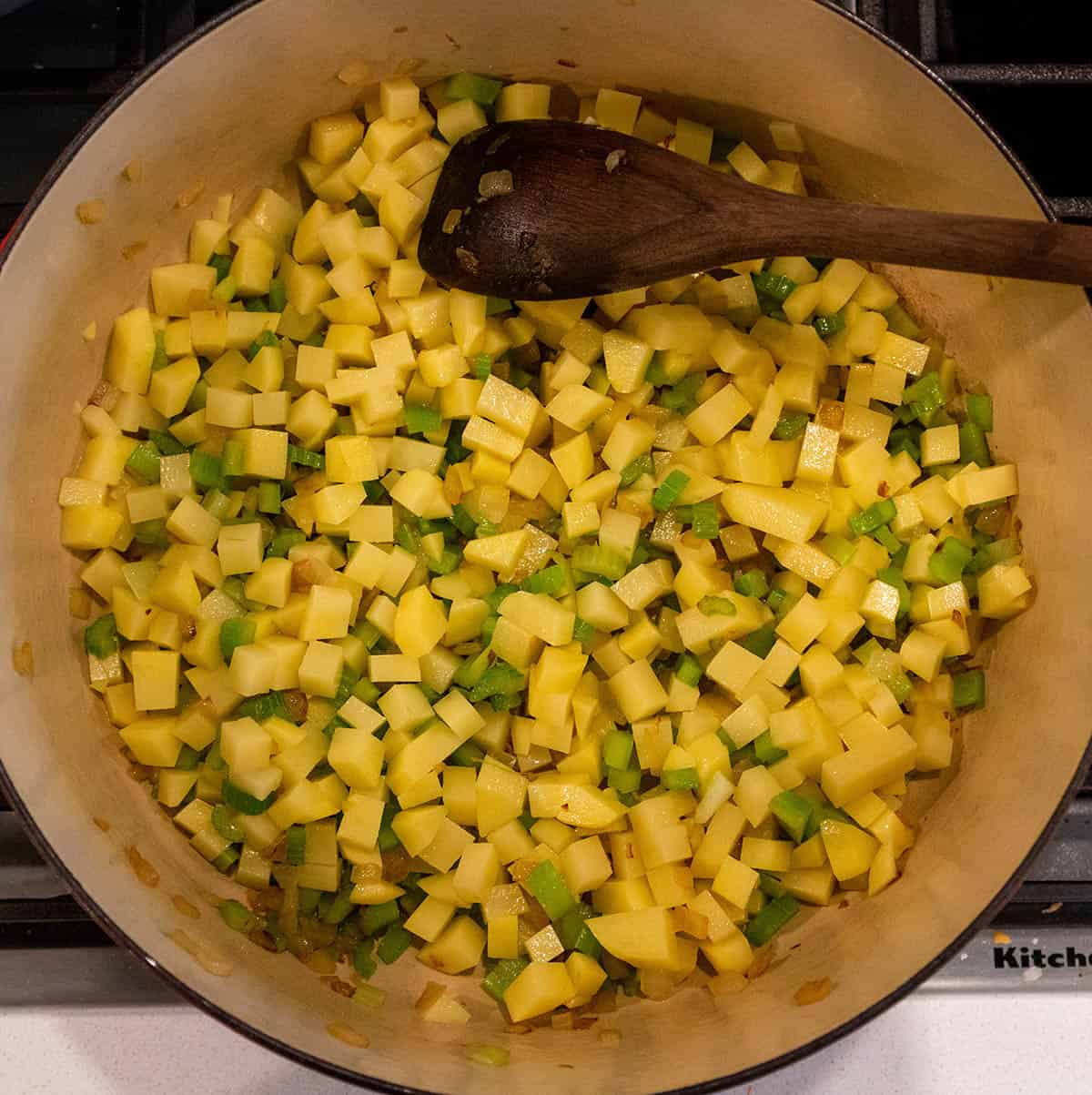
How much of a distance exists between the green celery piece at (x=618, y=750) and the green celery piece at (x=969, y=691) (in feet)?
1.51

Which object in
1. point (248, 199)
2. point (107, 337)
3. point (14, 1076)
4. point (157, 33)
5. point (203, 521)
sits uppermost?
point (157, 33)

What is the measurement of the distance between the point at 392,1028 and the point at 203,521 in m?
0.73

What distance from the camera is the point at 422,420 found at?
1.57 meters

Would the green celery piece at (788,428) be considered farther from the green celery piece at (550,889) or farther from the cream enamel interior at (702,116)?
the green celery piece at (550,889)

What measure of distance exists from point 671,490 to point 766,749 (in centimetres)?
38

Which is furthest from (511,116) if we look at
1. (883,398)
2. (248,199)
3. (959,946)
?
(959,946)

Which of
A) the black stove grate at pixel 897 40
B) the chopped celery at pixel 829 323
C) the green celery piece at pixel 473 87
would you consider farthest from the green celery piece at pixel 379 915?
the green celery piece at pixel 473 87

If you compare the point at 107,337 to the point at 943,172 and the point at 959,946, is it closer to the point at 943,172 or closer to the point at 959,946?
the point at 943,172

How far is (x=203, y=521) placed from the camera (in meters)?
1.55

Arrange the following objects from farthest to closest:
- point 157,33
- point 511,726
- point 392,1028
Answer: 1. point 157,33
2. point 511,726
3. point 392,1028

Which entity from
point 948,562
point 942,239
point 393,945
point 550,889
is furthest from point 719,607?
point 393,945

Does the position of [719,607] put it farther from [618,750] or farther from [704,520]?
[618,750]

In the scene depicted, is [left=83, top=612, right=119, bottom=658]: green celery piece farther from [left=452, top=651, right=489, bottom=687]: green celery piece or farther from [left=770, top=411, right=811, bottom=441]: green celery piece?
[left=770, top=411, right=811, bottom=441]: green celery piece

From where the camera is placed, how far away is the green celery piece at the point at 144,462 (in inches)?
61.4
